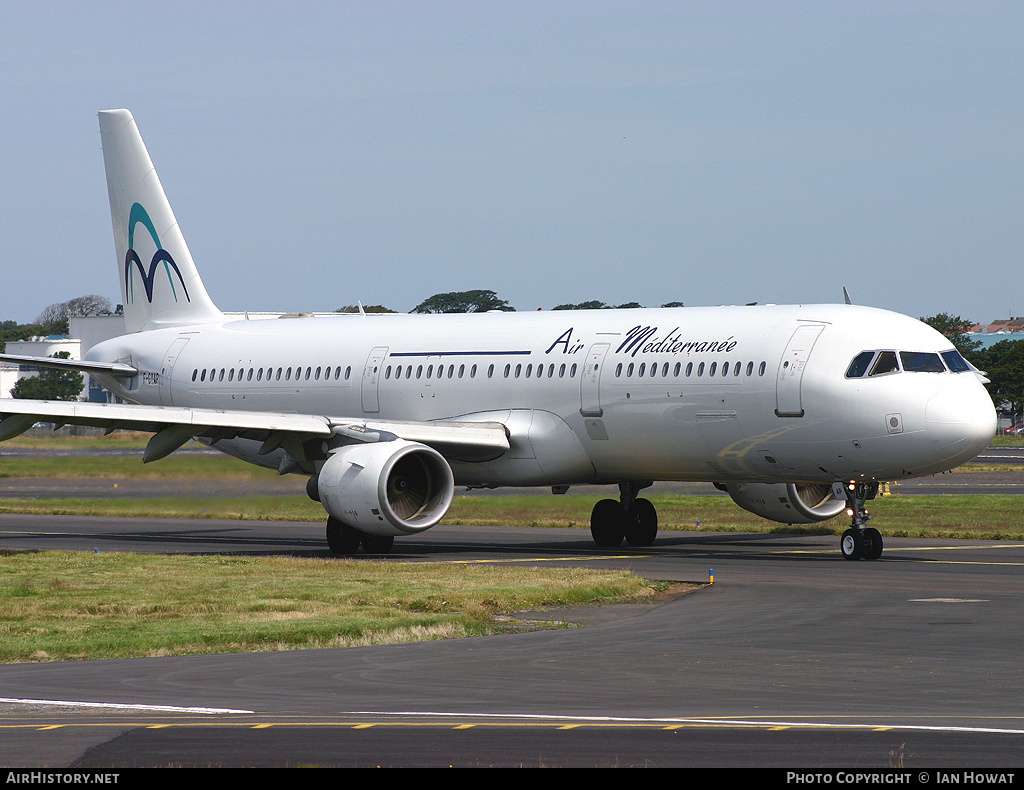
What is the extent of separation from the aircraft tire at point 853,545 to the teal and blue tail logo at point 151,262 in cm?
1985

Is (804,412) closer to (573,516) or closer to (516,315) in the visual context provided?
(516,315)

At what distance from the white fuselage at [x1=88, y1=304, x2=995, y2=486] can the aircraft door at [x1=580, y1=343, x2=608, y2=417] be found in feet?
0.08

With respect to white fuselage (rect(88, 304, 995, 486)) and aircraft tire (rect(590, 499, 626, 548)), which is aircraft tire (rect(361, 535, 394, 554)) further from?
aircraft tire (rect(590, 499, 626, 548))

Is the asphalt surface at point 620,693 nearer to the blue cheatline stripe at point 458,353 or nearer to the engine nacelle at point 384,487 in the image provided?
the engine nacelle at point 384,487

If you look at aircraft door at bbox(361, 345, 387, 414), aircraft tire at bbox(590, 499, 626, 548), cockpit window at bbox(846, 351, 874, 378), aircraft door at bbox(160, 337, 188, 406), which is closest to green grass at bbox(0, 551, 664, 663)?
cockpit window at bbox(846, 351, 874, 378)

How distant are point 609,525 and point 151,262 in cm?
1512

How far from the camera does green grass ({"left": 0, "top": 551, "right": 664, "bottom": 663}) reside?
54.9ft

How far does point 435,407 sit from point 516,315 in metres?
2.66

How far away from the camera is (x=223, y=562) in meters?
26.1

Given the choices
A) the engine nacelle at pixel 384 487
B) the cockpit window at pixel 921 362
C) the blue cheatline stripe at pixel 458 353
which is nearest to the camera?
the cockpit window at pixel 921 362

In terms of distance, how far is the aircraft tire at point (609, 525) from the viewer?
32250 millimetres

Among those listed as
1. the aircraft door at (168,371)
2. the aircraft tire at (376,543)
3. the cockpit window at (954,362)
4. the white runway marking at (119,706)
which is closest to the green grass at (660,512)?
the aircraft door at (168,371)

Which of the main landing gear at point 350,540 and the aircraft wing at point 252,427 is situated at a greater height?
the aircraft wing at point 252,427
